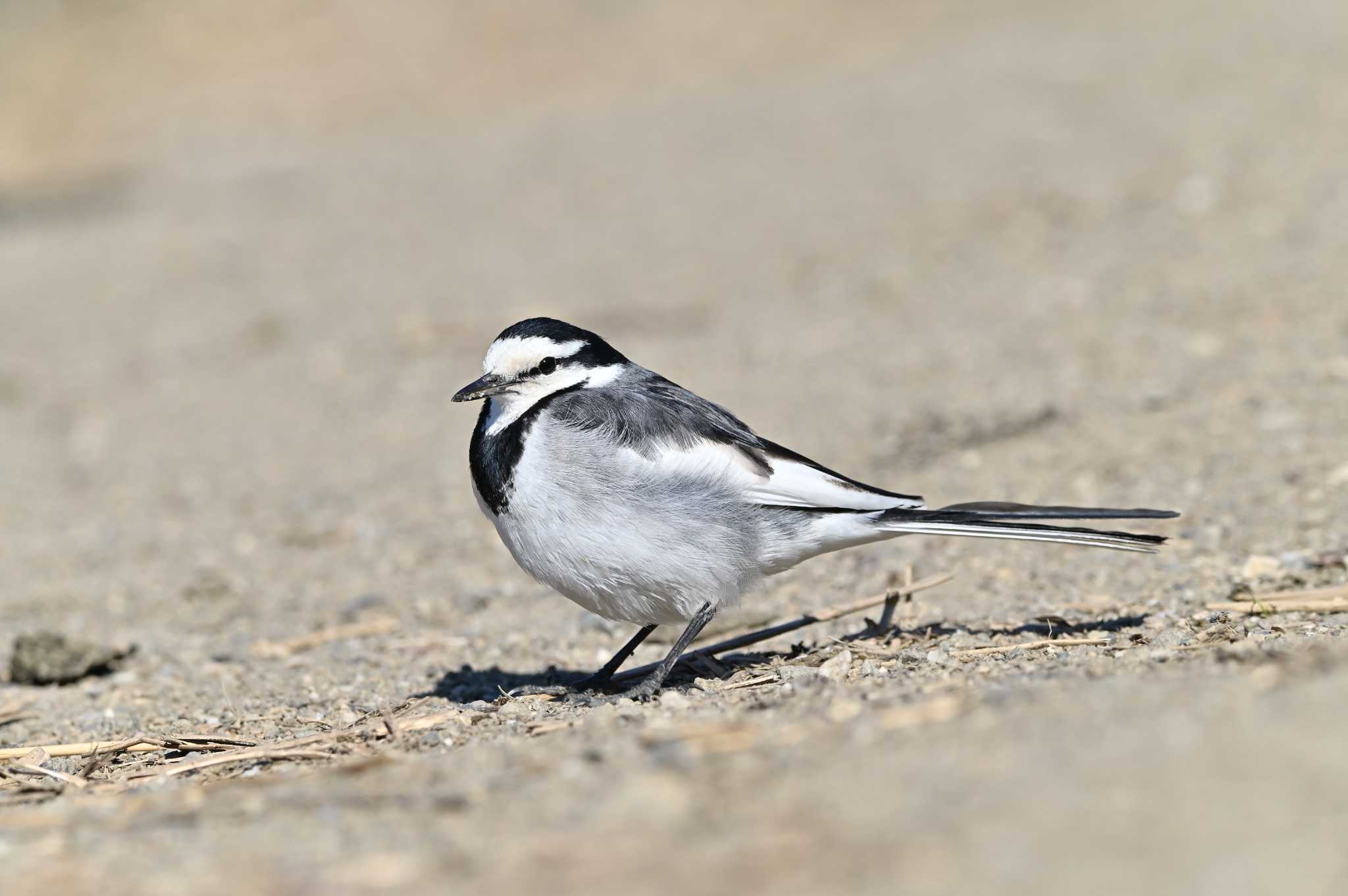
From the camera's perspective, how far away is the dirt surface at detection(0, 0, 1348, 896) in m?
3.16

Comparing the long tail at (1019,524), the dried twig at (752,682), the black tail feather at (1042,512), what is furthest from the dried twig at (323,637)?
the black tail feather at (1042,512)

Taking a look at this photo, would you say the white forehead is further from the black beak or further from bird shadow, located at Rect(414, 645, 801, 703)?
bird shadow, located at Rect(414, 645, 801, 703)

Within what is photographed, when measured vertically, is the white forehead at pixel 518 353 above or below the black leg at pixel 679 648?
above

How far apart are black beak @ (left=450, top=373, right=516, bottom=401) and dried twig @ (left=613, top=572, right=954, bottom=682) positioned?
114cm

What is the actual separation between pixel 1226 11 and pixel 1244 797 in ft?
58.3

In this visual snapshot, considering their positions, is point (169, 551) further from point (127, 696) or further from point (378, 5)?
point (378, 5)

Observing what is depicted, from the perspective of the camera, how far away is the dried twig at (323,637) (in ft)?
22.2

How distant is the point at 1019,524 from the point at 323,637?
3.33 m

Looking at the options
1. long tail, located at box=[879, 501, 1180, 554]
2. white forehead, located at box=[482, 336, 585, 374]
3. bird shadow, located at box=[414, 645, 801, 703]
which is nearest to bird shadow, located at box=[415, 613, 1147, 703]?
bird shadow, located at box=[414, 645, 801, 703]

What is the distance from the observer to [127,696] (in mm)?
6152

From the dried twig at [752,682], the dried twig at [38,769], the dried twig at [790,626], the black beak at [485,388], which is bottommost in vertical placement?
the dried twig at [38,769]

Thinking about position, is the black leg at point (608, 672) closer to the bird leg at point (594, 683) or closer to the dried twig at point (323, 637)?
the bird leg at point (594, 683)

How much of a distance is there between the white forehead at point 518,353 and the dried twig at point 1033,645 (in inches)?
68.3

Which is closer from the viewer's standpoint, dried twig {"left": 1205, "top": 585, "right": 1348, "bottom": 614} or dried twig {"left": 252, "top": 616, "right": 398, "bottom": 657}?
dried twig {"left": 1205, "top": 585, "right": 1348, "bottom": 614}
